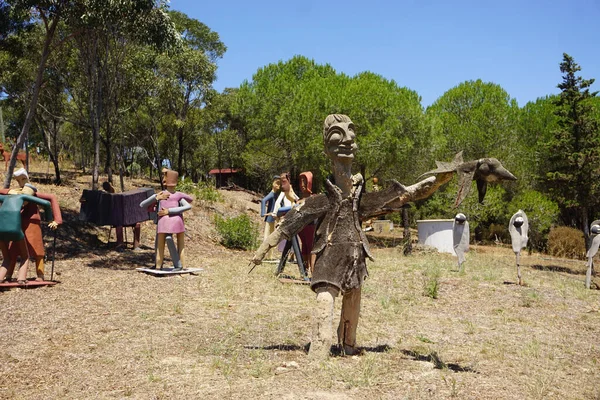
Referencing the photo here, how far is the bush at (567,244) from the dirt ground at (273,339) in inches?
402

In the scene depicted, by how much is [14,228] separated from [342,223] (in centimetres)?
531

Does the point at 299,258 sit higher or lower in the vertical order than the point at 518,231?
lower

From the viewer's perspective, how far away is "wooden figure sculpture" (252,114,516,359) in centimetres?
496

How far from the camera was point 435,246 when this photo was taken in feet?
54.7

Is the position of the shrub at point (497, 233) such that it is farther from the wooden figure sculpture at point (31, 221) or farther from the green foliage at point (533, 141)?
the wooden figure sculpture at point (31, 221)

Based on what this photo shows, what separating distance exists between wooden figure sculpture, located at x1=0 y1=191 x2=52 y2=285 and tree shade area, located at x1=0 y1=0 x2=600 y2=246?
13.4 feet

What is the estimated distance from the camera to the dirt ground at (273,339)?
425 centimetres

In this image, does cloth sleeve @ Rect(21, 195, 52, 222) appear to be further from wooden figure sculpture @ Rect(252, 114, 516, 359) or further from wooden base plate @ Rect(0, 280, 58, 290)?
wooden figure sculpture @ Rect(252, 114, 516, 359)

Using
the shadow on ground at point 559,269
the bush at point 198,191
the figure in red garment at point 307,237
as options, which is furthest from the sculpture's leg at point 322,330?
the bush at point 198,191

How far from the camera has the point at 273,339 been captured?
5.74m

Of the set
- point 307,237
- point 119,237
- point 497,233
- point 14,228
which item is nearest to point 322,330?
point 307,237

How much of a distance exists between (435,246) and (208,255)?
7454 millimetres

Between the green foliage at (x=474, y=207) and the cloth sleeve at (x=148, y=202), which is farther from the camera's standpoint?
the green foliage at (x=474, y=207)

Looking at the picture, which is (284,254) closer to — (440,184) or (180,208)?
(180,208)
